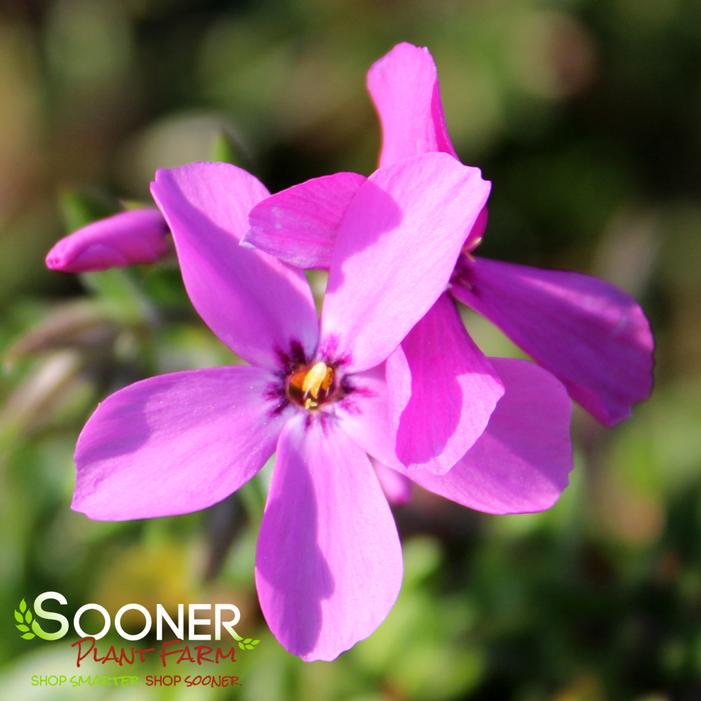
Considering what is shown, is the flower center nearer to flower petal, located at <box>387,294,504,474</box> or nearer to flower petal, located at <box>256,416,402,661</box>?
flower petal, located at <box>256,416,402,661</box>

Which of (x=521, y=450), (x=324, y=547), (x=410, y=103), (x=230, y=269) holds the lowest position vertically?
(x=324, y=547)

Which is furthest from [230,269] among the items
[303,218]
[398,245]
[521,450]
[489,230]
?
[489,230]

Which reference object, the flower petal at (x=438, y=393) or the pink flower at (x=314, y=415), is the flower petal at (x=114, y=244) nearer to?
the pink flower at (x=314, y=415)

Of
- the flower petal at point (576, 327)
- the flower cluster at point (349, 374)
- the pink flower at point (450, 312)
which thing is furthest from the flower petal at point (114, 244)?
the flower petal at point (576, 327)

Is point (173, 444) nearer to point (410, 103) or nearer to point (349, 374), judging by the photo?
point (349, 374)

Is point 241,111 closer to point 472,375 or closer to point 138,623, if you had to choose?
point 138,623

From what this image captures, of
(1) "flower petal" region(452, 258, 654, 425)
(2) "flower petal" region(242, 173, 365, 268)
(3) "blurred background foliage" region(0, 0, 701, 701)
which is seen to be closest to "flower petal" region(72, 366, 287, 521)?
(2) "flower petal" region(242, 173, 365, 268)

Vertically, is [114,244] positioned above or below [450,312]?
above
